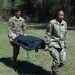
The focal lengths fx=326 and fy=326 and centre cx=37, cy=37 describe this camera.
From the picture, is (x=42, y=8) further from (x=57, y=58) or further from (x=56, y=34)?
(x=57, y=58)

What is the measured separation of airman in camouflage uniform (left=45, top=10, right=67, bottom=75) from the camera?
29.2 ft

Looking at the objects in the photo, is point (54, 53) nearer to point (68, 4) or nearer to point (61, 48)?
point (61, 48)

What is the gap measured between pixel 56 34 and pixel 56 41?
0.64 ft

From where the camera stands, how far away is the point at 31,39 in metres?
10.2

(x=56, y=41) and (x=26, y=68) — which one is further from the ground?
(x=56, y=41)

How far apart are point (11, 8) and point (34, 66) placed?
31.6 m

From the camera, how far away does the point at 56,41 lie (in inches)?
355

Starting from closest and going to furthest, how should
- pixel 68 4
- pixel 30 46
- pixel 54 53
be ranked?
pixel 54 53, pixel 30 46, pixel 68 4

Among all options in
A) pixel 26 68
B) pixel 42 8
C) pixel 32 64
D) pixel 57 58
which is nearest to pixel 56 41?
pixel 57 58

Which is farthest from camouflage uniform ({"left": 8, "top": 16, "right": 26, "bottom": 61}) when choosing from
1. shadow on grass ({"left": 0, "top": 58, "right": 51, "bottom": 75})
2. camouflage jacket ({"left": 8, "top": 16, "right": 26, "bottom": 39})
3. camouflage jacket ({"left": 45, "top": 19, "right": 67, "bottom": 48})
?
camouflage jacket ({"left": 45, "top": 19, "right": 67, "bottom": 48})

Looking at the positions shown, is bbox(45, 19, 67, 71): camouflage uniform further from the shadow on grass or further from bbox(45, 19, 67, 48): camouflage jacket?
the shadow on grass

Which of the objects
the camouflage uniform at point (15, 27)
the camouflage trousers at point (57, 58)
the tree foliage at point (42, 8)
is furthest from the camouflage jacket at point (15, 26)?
the tree foliage at point (42, 8)

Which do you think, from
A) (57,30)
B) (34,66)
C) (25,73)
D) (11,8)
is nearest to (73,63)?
(34,66)

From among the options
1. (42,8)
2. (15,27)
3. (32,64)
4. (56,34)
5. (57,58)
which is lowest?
(42,8)
